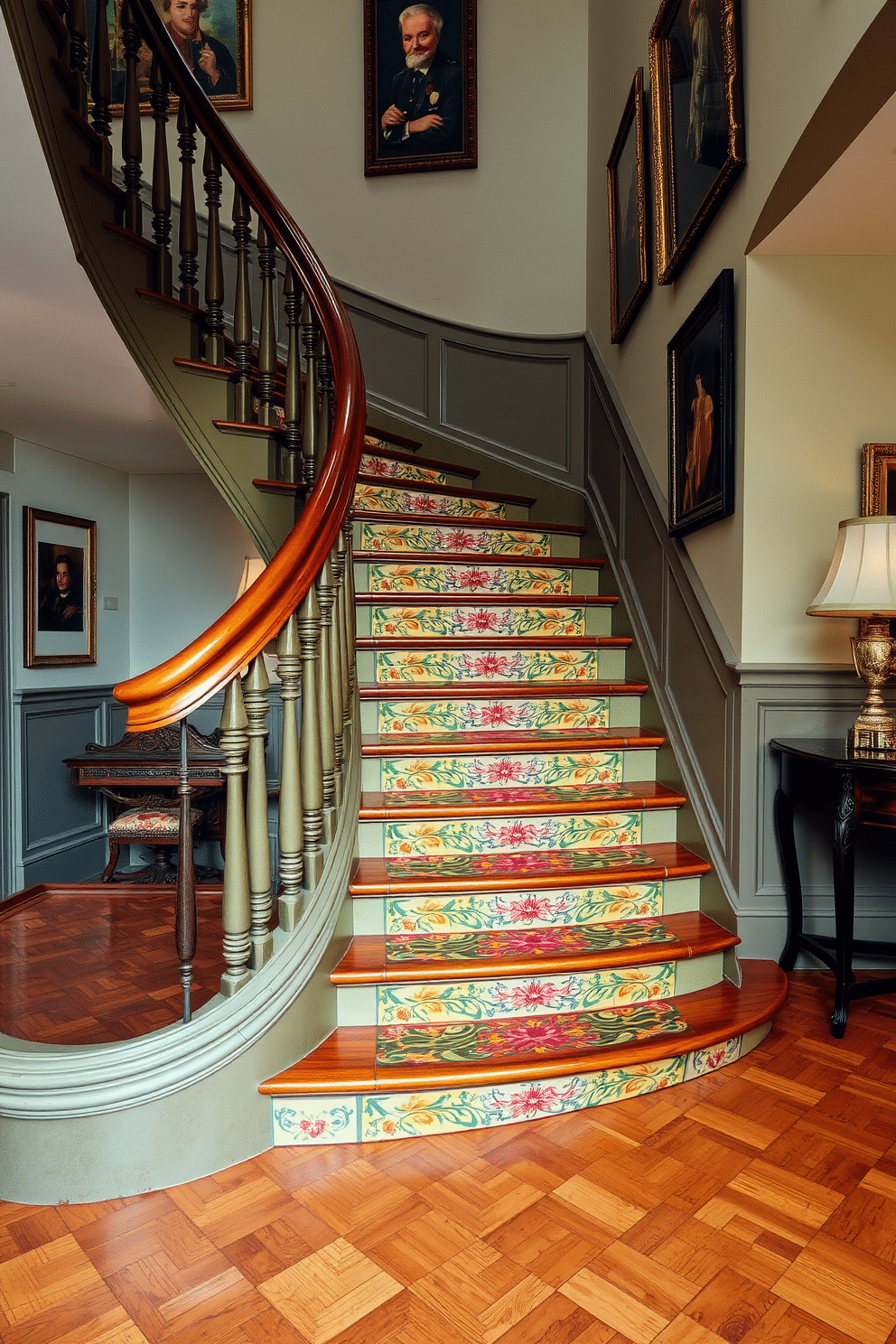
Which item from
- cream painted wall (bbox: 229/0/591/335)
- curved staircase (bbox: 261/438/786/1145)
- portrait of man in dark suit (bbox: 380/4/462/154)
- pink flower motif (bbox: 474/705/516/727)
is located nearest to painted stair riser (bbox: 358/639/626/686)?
curved staircase (bbox: 261/438/786/1145)

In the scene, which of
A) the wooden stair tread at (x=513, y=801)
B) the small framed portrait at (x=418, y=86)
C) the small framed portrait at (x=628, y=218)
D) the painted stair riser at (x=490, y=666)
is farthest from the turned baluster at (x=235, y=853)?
the small framed portrait at (x=418, y=86)

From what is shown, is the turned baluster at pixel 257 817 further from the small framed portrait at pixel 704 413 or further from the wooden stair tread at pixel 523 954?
the small framed portrait at pixel 704 413

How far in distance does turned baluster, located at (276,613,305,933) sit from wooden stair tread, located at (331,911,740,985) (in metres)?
0.26

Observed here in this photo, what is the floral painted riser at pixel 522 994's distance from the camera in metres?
1.90

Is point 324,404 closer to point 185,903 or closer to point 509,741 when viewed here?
point 509,741

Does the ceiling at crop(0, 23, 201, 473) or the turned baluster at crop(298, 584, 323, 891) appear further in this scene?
the ceiling at crop(0, 23, 201, 473)

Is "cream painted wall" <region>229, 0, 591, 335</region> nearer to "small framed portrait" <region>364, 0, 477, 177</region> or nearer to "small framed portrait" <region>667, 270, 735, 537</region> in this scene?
"small framed portrait" <region>364, 0, 477, 177</region>

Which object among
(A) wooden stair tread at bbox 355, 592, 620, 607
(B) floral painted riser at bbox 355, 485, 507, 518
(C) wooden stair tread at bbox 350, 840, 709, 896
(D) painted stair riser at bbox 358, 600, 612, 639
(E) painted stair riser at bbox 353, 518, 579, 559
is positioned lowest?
(C) wooden stair tread at bbox 350, 840, 709, 896

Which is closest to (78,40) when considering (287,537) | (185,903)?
(287,537)

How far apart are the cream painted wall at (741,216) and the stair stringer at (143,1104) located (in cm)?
162

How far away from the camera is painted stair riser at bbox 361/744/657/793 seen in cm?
247

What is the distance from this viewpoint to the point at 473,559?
316 centimetres

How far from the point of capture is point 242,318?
105 inches

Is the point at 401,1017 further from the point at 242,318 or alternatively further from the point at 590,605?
the point at 242,318
